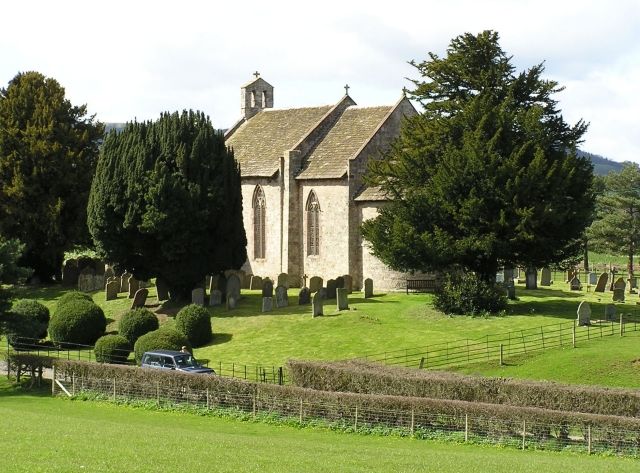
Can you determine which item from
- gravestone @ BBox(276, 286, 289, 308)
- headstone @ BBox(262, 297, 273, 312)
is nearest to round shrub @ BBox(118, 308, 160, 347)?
headstone @ BBox(262, 297, 273, 312)

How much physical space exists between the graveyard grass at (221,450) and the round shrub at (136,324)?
592 inches

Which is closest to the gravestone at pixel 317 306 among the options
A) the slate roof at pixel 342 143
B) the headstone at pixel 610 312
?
the slate roof at pixel 342 143

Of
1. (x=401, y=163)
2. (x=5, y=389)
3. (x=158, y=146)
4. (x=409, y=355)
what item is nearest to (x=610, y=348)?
(x=409, y=355)

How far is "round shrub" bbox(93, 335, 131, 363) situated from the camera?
44.0m

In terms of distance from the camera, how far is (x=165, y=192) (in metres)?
53.0

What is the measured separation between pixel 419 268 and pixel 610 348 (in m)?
12.3

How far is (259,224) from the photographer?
66188 mm

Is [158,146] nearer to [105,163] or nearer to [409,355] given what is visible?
[105,163]

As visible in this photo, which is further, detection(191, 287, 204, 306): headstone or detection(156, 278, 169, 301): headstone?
detection(156, 278, 169, 301): headstone

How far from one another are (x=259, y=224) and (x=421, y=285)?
1363cm

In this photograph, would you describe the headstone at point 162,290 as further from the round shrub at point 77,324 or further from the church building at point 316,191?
the church building at point 316,191

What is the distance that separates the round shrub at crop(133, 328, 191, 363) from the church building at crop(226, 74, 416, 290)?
1508 cm

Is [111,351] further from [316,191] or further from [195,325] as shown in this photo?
[316,191]

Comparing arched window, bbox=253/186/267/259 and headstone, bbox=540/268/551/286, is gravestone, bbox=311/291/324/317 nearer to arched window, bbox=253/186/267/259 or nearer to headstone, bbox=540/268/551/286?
arched window, bbox=253/186/267/259
